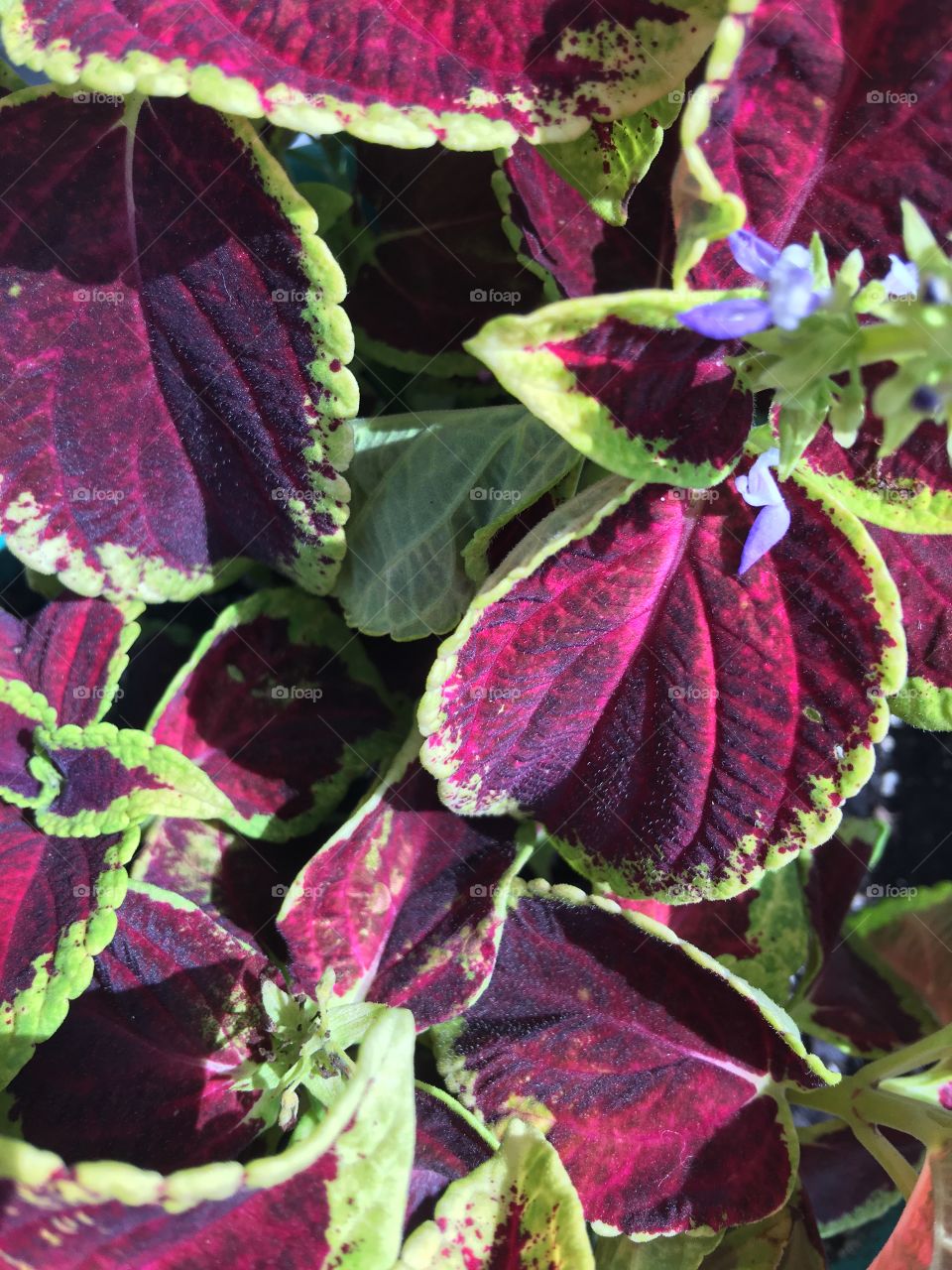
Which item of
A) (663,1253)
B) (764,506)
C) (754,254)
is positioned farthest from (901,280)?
(663,1253)

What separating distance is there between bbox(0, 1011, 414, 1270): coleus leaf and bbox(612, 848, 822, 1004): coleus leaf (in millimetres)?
536

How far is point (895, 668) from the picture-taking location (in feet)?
2.57

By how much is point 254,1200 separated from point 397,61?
2.06 feet

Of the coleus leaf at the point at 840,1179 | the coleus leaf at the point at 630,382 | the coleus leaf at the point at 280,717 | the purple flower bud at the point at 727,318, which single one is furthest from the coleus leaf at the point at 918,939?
the purple flower bud at the point at 727,318

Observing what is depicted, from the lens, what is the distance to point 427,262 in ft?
3.54

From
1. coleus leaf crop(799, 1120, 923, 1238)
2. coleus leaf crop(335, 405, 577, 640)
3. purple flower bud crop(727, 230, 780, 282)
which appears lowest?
coleus leaf crop(799, 1120, 923, 1238)

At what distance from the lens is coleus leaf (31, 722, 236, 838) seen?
2.75 feet

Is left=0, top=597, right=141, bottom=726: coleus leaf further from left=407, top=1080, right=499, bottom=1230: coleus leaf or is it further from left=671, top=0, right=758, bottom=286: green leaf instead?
left=671, top=0, right=758, bottom=286: green leaf

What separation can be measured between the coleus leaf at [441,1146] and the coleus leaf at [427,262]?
63 centimetres

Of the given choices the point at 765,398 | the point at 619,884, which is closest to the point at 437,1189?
the point at 619,884

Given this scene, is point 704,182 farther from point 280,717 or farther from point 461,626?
point 280,717

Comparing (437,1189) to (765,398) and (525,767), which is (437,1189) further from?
(765,398)

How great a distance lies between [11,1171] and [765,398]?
0.67 meters

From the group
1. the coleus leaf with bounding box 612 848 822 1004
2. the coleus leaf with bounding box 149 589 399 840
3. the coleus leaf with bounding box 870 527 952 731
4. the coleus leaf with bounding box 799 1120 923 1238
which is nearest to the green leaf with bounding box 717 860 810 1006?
the coleus leaf with bounding box 612 848 822 1004
